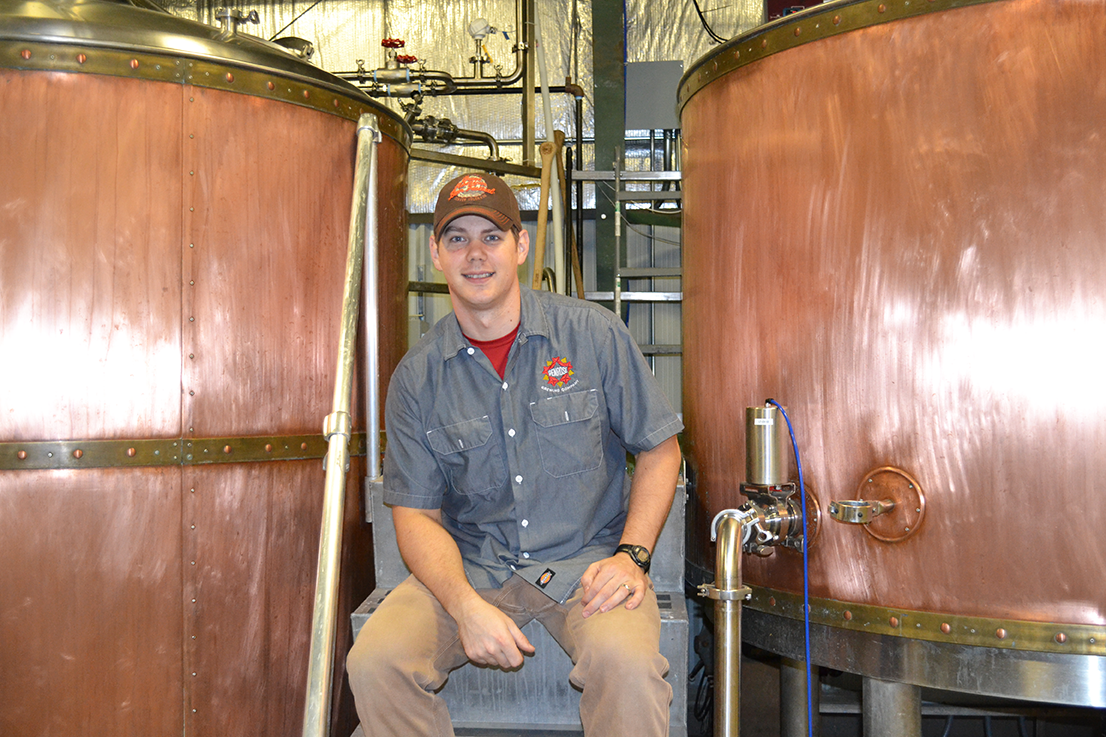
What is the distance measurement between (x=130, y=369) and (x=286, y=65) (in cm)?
101

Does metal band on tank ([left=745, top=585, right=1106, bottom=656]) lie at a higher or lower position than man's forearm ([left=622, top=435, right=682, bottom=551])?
lower

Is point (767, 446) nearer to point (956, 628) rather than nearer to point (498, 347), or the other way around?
point (956, 628)

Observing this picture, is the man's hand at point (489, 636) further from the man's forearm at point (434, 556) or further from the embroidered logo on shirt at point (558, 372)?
the embroidered logo on shirt at point (558, 372)

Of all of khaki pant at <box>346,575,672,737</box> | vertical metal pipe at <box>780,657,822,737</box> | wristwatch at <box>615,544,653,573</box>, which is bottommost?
vertical metal pipe at <box>780,657,822,737</box>

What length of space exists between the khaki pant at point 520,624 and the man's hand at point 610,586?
0.07 feet

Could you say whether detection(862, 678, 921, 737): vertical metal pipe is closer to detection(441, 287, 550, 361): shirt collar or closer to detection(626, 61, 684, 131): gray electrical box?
detection(441, 287, 550, 361): shirt collar

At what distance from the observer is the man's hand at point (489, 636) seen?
74.7 inches

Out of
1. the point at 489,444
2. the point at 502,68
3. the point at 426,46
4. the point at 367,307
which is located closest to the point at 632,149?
the point at 502,68

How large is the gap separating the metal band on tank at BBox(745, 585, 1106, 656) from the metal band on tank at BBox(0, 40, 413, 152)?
1.92 meters

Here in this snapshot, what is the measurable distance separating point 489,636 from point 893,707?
3.35ft

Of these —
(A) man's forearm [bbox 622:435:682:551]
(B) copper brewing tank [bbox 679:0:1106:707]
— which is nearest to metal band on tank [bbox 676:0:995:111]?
(B) copper brewing tank [bbox 679:0:1106:707]

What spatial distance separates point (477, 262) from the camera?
2227 millimetres

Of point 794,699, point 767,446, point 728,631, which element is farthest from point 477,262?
point 794,699

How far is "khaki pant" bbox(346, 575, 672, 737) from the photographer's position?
184 cm
